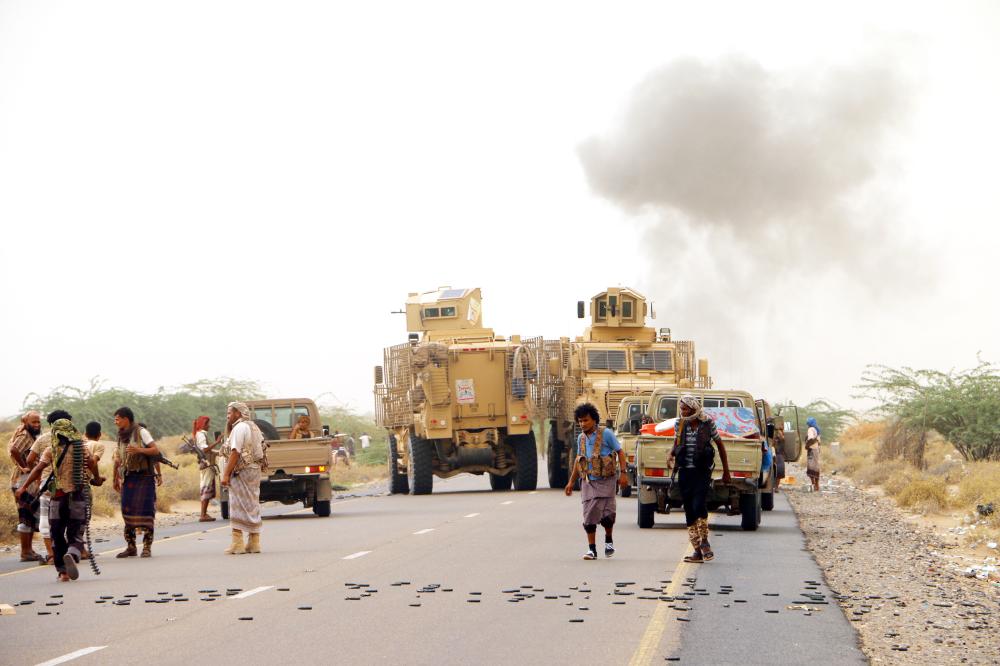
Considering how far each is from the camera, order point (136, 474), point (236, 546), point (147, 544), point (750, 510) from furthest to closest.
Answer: point (750, 510), point (236, 546), point (147, 544), point (136, 474)

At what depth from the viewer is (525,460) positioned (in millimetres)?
32156

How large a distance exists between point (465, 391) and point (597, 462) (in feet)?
55.1

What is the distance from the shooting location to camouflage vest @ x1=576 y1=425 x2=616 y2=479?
1480 centimetres

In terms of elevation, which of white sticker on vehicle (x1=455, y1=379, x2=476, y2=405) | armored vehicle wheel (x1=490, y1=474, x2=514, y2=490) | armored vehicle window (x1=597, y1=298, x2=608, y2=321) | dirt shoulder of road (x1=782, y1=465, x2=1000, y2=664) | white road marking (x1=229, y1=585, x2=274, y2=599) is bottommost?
dirt shoulder of road (x1=782, y1=465, x2=1000, y2=664)

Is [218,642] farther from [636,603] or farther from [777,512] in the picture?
[777,512]

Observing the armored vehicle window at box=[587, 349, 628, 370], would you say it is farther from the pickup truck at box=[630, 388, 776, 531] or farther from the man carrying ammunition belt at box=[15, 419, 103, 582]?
the man carrying ammunition belt at box=[15, 419, 103, 582]

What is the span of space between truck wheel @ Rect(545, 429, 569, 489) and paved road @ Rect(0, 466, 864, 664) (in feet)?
45.9

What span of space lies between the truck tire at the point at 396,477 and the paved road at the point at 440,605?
14336 millimetres

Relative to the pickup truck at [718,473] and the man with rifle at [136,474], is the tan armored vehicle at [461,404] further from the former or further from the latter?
the man with rifle at [136,474]

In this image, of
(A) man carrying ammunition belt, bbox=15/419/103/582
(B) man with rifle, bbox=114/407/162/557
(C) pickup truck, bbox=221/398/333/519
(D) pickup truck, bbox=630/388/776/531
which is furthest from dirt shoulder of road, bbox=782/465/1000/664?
(C) pickup truck, bbox=221/398/333/519

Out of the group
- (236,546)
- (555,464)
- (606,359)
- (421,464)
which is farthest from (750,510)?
(555,464)

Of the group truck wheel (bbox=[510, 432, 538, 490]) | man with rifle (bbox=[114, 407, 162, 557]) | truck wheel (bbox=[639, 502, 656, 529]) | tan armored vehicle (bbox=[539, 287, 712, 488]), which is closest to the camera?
man with rifle (bbox=[114, 407, 162, 557])

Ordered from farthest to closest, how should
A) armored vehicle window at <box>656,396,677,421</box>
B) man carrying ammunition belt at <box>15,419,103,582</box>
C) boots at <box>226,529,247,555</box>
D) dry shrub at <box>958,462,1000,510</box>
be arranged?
1. dry shrub at <box>958,462,1000,510</box>
2. armored vehicle window at <box>656,396,677,421</box>
3. boots at <box>226,529,247,555</box>
4. man carrying ammunition belt at <box>15,419,103,582</box>

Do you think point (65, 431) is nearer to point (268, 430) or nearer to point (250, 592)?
point (250, 592)
